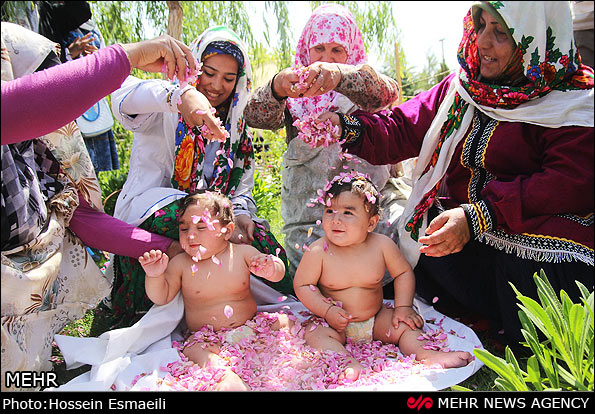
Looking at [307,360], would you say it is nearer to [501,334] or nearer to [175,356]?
[175,356]

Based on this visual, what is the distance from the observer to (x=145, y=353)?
2.50 m

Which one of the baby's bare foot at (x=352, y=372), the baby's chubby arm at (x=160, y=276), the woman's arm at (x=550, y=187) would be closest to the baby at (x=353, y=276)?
the baby's bare foot at (x=352, y=372)

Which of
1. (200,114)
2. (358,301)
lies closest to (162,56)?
(200,114)

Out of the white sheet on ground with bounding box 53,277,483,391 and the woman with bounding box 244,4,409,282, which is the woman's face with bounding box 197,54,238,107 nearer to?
the woman with bounding box 244,4,409,282

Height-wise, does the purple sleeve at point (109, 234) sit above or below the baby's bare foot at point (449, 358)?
above

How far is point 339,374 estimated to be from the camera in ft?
7.56

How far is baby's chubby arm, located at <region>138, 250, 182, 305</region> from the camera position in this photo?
2527 mm

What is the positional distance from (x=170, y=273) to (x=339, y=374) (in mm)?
985

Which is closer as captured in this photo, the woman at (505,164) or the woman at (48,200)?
the woman at (48,200)

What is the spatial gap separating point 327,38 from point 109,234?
69.7 inches

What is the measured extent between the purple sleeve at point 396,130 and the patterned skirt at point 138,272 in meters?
0.71

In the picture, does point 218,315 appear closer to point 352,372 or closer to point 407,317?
point 352,372

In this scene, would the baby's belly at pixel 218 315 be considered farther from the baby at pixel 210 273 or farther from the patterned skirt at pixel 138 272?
the patterned skirt at pixel 138 272

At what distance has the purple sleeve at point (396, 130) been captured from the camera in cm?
293
